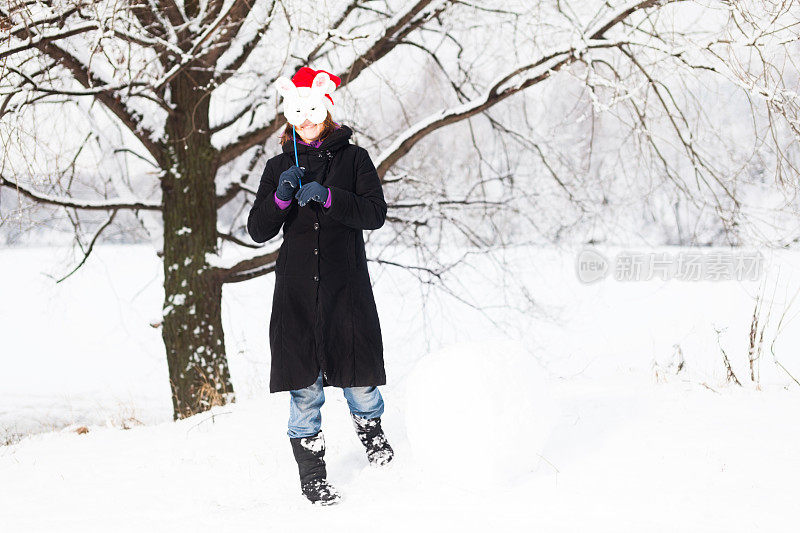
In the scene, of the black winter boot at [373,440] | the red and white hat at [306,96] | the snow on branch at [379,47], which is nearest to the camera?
the red and white hat at [306,96]

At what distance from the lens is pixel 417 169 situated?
23.8 feet

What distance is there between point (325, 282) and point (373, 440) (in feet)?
2.64

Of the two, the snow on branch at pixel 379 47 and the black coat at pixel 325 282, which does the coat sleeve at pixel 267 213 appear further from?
the snow on branch at pixel 379 47

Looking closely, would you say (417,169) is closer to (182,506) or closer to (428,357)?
(428,357)

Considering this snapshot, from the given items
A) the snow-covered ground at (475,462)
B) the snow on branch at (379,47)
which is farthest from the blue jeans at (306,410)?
the snow on branch at (379,47)

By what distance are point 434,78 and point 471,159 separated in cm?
126

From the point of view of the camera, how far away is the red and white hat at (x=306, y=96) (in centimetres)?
288

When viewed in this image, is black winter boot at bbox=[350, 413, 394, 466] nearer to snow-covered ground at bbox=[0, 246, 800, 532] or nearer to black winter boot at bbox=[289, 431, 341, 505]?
snow-covered ground at bbox=[0, 246, 800, 532]

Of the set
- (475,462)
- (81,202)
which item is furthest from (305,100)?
(81,202)

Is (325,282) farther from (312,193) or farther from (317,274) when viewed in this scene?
(312,193)

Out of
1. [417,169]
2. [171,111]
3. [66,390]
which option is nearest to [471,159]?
[417,169]

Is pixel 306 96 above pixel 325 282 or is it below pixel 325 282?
above

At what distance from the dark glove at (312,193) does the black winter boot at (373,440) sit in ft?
3.53

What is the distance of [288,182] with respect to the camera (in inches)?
109
